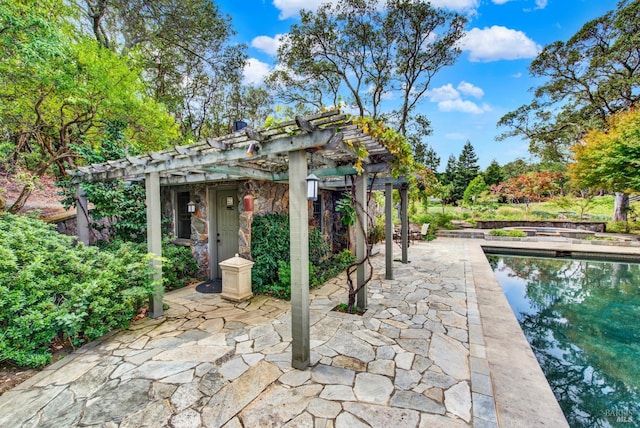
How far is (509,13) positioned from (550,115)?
1003 cm

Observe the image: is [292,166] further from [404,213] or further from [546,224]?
[546,224]

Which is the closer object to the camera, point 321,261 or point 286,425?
point 286,425

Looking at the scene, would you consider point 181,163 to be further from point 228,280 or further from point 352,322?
point 352,322

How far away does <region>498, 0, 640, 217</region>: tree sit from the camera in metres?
12.4

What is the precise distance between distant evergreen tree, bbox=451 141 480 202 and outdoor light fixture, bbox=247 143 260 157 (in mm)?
28087

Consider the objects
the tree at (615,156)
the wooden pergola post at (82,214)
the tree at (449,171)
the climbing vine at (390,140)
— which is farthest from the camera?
the tree at (449,171)

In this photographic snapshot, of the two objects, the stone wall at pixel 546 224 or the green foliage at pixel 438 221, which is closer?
the stone wall at pixel 546 224

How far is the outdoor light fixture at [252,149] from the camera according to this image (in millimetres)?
2765

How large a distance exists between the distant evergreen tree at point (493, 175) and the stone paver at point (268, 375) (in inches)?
1163

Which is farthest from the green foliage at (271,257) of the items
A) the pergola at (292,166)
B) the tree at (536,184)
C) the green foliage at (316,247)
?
the tree at (536,184)

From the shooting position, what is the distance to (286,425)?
6.52 feet

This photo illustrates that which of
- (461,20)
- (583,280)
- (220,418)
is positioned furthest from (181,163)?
(461,20)

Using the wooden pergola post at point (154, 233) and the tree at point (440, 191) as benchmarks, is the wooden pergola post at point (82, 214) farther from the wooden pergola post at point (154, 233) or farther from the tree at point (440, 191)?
the tree at point (440, 191)

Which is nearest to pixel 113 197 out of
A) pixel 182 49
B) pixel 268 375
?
pixel 268 375
